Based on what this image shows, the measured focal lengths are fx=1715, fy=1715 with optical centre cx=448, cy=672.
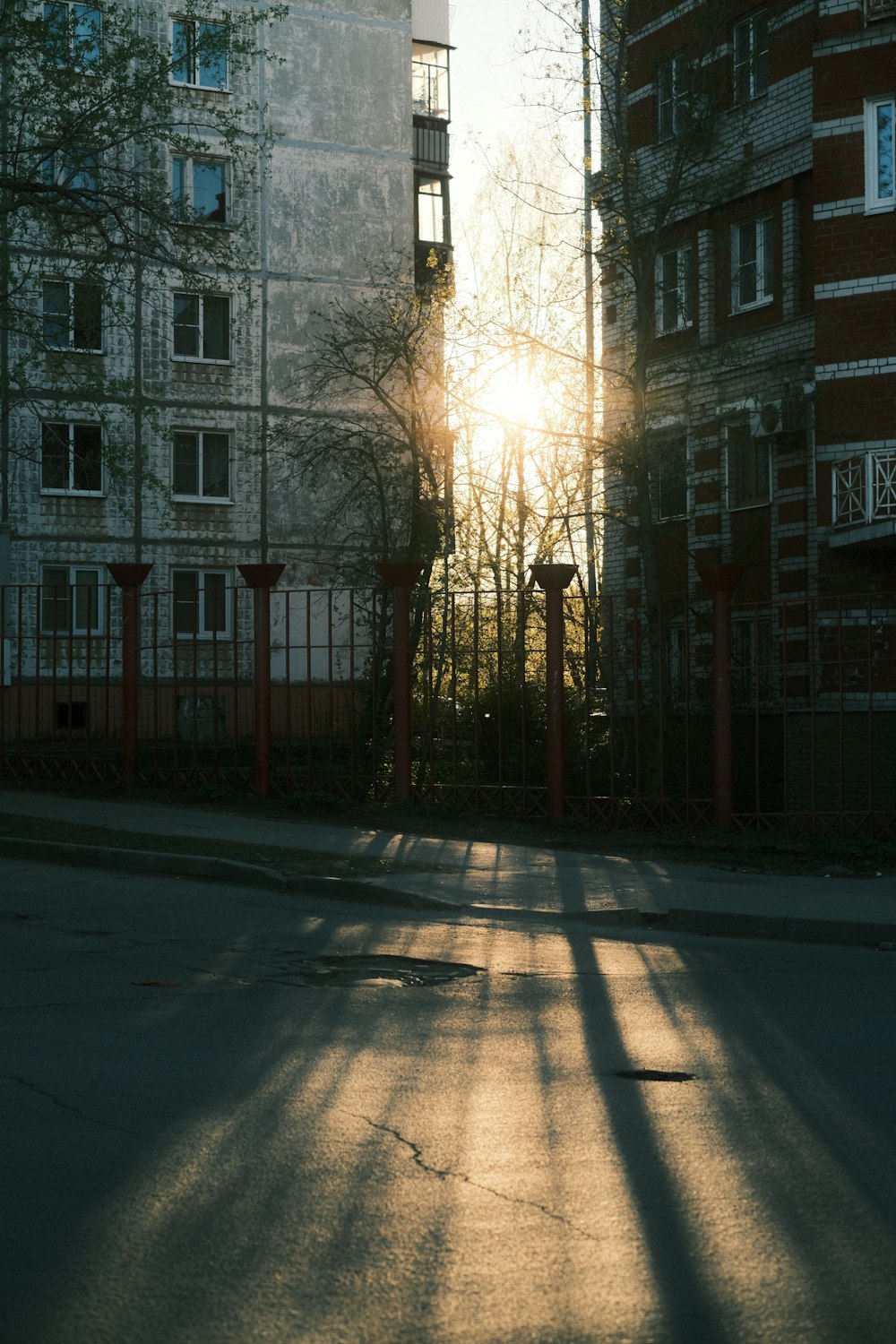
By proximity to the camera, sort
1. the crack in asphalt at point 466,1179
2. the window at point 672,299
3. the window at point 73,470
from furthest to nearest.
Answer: the window at point 73,470 < the window at point 672,299 < the crack in asphalt at point 466,1179

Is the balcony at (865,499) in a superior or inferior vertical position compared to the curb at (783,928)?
superior

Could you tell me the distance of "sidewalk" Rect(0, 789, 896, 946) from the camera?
1154cm

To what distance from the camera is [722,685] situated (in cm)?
1647

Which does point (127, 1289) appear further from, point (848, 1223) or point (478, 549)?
point (478, 549)

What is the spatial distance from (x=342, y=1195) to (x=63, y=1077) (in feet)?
5.88

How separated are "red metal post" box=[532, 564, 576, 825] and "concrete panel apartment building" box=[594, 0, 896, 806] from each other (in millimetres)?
1317

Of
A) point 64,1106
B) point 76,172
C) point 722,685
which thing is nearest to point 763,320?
point 76,172

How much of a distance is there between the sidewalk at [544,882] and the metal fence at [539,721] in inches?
56.1

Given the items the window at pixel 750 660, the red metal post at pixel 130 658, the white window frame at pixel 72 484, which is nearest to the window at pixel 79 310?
the red metal post at pixel 130 658

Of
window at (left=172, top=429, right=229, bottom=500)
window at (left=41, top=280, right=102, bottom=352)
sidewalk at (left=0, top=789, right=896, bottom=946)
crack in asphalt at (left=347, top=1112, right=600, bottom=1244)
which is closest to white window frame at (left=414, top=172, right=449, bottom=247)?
window at (left=172, top=429, right=229, bottom=500)

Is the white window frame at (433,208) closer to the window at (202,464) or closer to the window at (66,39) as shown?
the window at (202,464)

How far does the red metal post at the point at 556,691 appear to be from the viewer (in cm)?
1695

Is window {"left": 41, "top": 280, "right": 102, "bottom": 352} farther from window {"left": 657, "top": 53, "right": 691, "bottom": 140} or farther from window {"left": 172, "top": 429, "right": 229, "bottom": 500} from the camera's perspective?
window {"left": 172, "top": 429, "right": 229, "bottom": 500}

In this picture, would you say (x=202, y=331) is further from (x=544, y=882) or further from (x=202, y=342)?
(x=544, y=882)
